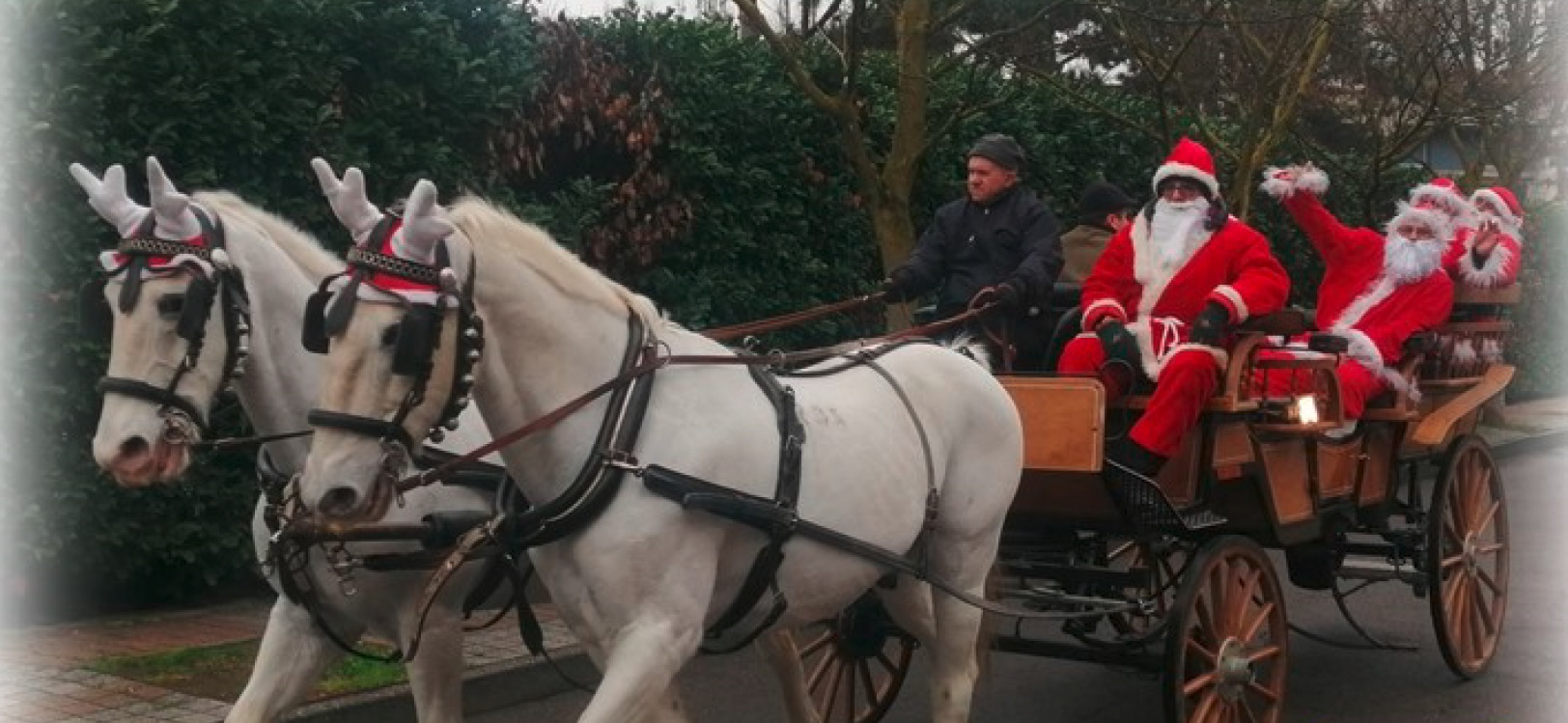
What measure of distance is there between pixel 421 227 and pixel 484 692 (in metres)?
3.38

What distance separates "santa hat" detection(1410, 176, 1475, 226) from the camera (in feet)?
23.9

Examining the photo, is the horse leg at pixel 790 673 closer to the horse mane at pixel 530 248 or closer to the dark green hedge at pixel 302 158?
the horse mane at pixel 530 248

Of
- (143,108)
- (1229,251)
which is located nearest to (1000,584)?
(1229,251)

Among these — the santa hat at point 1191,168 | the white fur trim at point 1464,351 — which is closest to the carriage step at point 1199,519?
the santa hat at point 1191,168

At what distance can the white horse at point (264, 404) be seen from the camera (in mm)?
3582

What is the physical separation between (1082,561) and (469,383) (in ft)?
10.1

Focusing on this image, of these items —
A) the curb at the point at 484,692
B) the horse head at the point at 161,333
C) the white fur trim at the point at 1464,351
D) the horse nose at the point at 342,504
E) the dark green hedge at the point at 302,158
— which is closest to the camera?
the horse nose at the point at 342,504

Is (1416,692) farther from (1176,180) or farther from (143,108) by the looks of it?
(143,108)

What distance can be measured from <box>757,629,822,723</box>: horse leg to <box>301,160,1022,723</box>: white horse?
33.6 inches

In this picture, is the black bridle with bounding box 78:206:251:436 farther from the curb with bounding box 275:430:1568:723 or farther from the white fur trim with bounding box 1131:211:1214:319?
the white fur trim with bounding box 1131:211:1214:319

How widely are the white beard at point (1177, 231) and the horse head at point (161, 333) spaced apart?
3428 mm

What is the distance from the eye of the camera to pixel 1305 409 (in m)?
5.80

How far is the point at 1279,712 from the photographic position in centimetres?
549

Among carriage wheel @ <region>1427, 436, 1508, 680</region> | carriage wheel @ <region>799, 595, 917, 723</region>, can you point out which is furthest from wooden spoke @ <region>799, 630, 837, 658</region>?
carriage wheel @ <region>1427, 436, 1508, 680</region>
